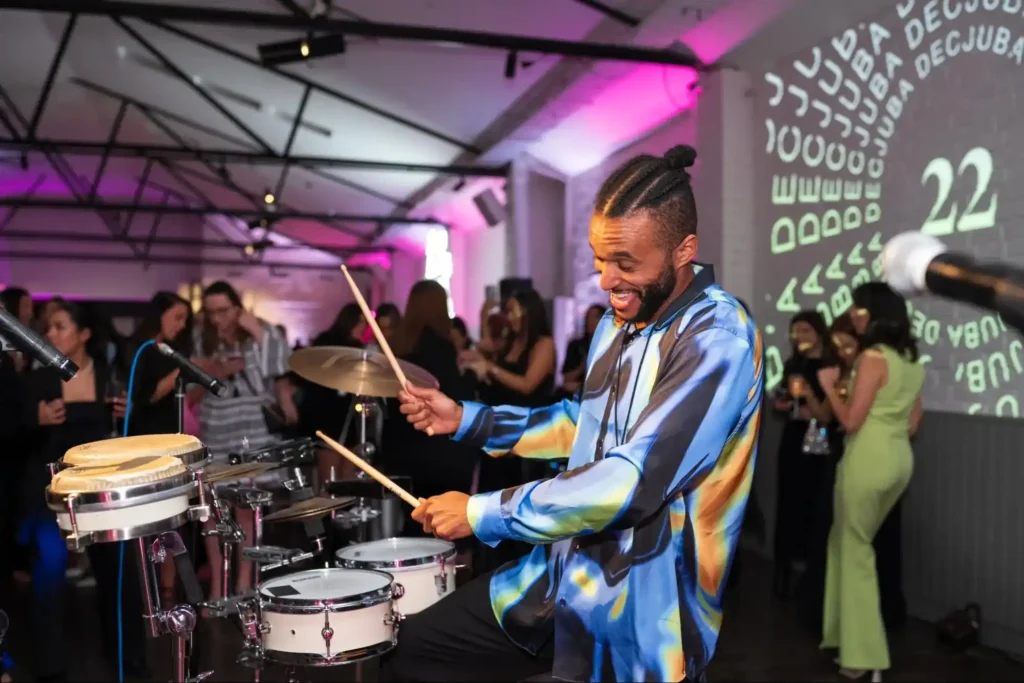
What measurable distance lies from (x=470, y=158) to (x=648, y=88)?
3335 mm

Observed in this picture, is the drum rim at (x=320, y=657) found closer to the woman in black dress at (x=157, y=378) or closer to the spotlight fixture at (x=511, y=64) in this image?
the woman in black dress at (x=157, y=378)

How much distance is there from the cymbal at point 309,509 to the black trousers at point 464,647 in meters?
0.77

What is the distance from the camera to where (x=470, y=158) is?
9.64m

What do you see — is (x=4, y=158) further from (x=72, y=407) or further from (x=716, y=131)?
(x=716, y=131)

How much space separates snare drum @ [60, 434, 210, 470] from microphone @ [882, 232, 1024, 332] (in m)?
1.53

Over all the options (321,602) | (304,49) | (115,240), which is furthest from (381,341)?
(115,240)

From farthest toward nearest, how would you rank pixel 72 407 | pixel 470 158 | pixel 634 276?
pixel 470 158 → pixel 72 407 → pixel 634 276

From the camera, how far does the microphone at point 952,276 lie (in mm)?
870

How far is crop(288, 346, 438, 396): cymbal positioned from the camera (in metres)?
2.79

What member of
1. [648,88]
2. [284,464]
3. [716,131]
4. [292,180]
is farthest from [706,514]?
[292,180]

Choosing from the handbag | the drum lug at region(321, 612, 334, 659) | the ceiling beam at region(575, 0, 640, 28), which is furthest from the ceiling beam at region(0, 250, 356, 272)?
the drum lug at region(321, 612, 334, 659)

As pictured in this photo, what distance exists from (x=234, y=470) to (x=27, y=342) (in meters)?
0.73

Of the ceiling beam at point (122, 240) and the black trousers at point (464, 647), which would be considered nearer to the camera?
the black trousers at point (464, 647)

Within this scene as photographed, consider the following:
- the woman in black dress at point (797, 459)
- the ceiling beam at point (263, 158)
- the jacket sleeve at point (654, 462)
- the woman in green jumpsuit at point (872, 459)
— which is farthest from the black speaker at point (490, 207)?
the jacket sleeve at point (654, 462)
